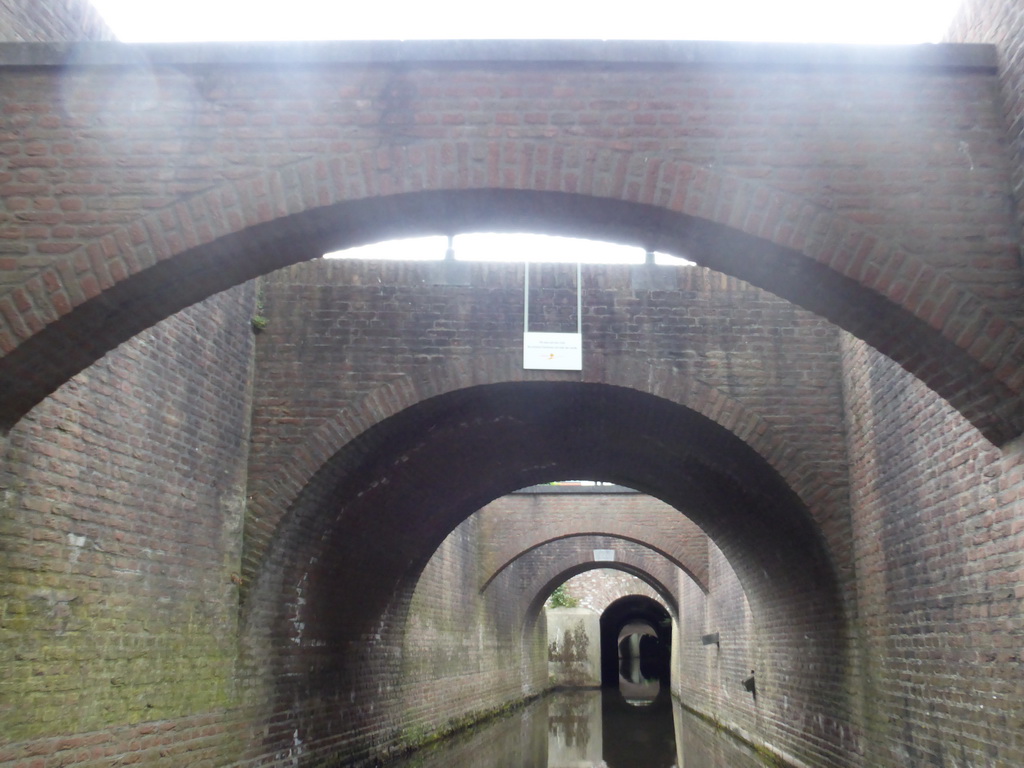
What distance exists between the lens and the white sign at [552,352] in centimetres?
868

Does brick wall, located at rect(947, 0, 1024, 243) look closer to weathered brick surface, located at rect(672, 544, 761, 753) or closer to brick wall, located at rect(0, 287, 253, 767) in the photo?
brick wall, located at rect(0, 287, 253, 767)

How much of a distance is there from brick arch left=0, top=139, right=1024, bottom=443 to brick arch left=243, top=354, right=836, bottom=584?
353 cm

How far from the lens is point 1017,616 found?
5168 mm

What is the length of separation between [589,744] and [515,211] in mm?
12149

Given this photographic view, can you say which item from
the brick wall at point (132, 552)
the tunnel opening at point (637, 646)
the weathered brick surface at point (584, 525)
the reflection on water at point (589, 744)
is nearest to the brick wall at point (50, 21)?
the brick wall at point (132, 552)

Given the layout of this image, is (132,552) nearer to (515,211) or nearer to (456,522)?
(515,211)

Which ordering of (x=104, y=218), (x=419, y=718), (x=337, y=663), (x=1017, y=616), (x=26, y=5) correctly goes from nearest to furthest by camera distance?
(x=104, y=218) → (x=1017, y=616) → (x=26, y=5) → (x=337, y=663) → (x=419, y=718)

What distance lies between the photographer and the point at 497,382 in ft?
28.5

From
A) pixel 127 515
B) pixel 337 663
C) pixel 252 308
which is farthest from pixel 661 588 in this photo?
pixel 127 515

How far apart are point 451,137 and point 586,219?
80cm

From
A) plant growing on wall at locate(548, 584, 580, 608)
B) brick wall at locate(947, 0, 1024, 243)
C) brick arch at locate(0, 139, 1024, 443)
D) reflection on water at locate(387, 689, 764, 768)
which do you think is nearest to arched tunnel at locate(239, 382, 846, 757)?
reflection on water at locate(387, 689, 764, 768)

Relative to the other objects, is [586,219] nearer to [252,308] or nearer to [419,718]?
[252,308]

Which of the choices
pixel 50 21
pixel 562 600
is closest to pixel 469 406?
pixel 50 21

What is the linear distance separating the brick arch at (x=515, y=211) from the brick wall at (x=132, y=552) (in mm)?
889
